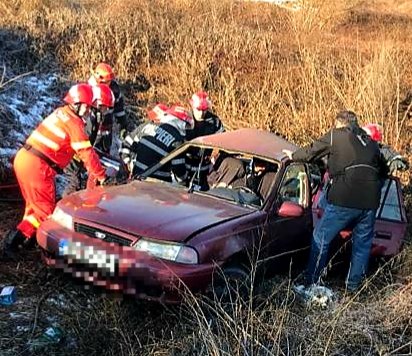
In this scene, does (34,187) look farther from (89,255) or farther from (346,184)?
(346,184)

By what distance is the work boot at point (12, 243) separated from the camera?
5719mm

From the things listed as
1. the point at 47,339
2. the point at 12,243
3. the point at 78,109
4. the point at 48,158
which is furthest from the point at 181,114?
the point at 47,339

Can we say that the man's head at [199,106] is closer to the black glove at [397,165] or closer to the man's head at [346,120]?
the man's head at [346,120]

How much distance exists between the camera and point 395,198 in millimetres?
6441

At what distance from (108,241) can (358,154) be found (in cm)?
244

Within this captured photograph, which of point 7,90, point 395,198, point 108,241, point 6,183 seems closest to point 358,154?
point 395,198

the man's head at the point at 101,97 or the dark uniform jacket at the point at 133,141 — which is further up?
the man's head at the point at 101,97

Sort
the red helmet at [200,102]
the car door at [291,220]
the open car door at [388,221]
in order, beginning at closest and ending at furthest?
the car door at [291,220]
the open car door at [388,221]
the red helmet at [200,102]

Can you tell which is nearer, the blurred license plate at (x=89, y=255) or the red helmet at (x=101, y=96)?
the blurred license plate at (x=89, y=255)

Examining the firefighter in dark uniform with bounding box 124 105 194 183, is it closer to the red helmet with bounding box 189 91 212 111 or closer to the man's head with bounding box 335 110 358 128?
the red helmet with bounding box 189 91 212 111

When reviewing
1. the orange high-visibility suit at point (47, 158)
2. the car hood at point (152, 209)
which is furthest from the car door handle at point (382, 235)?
the orange high-visibility suit at point (47, 158)

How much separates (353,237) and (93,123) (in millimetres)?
2995

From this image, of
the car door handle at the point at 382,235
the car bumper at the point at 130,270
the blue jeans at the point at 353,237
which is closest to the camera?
the car bumper at the point at 130,270

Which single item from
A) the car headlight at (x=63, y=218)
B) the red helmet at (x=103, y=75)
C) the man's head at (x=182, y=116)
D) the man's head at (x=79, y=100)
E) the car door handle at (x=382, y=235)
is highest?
the man's head at (x=79, y=100)
